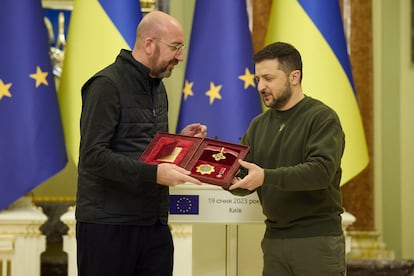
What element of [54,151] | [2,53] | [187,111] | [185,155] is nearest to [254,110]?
[187,111]

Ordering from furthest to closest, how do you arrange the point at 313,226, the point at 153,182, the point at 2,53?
the point at 2,53 < the point at 313,226 < the point at 153,182

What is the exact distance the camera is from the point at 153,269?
2693 mm

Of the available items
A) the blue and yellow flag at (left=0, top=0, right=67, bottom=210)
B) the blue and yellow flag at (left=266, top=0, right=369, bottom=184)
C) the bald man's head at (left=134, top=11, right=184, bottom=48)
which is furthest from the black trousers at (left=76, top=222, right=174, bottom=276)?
the blue and yellow flag at (left=266, top=0, right=369, bottom=184)

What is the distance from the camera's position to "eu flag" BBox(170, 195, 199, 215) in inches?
130

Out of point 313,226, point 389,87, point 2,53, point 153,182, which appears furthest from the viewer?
point 389,87

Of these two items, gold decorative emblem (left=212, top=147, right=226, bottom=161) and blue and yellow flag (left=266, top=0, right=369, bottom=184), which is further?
blue and yellow flag (left=266, top=0, right=369, bottom=184)

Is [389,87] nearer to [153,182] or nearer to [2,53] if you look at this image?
[2,53]

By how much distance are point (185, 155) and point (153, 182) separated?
0.52 feet

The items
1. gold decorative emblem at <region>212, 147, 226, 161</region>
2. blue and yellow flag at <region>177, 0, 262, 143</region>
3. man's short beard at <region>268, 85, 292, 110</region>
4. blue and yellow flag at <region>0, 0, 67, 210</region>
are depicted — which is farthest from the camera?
blue and yellow flag at <region>177, 0, 262, 143</region>

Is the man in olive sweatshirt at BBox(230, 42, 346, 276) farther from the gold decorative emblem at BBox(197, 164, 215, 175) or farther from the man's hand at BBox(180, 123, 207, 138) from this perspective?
the man's hand at BBox(180, 123, 207, 138)

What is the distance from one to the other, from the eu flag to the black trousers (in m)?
0.60

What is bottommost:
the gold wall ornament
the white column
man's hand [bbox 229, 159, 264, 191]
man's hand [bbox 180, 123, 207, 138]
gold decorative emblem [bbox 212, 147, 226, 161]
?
the white column

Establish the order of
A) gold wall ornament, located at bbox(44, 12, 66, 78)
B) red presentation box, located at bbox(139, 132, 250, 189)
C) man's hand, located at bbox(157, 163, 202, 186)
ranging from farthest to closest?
1. gold wall ornament, located at bbox(44, 12, 66, 78)
2. red presentation box, located at bbox(139, 132, 250, 189)
3. man's hand, located at bbox(157, 163, 202, 186)

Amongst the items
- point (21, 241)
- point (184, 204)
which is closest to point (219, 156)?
point (184, 204)
